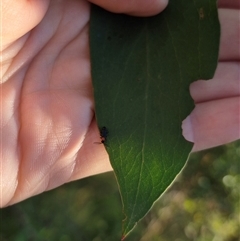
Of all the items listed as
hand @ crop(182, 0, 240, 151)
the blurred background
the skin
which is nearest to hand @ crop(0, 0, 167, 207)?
the skin

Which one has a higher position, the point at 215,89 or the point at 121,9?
the point at 121,9

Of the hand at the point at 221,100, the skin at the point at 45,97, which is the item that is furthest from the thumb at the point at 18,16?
the hand at the point at 221,100

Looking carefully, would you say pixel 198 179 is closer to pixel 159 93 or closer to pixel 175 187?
pixel 175 187

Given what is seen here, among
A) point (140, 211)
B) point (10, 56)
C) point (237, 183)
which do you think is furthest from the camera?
point (237, 183)

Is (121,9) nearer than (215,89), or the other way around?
(121,9)

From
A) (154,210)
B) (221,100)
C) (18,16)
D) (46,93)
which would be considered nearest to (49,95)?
(46,93)

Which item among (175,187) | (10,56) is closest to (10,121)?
(10,56)
